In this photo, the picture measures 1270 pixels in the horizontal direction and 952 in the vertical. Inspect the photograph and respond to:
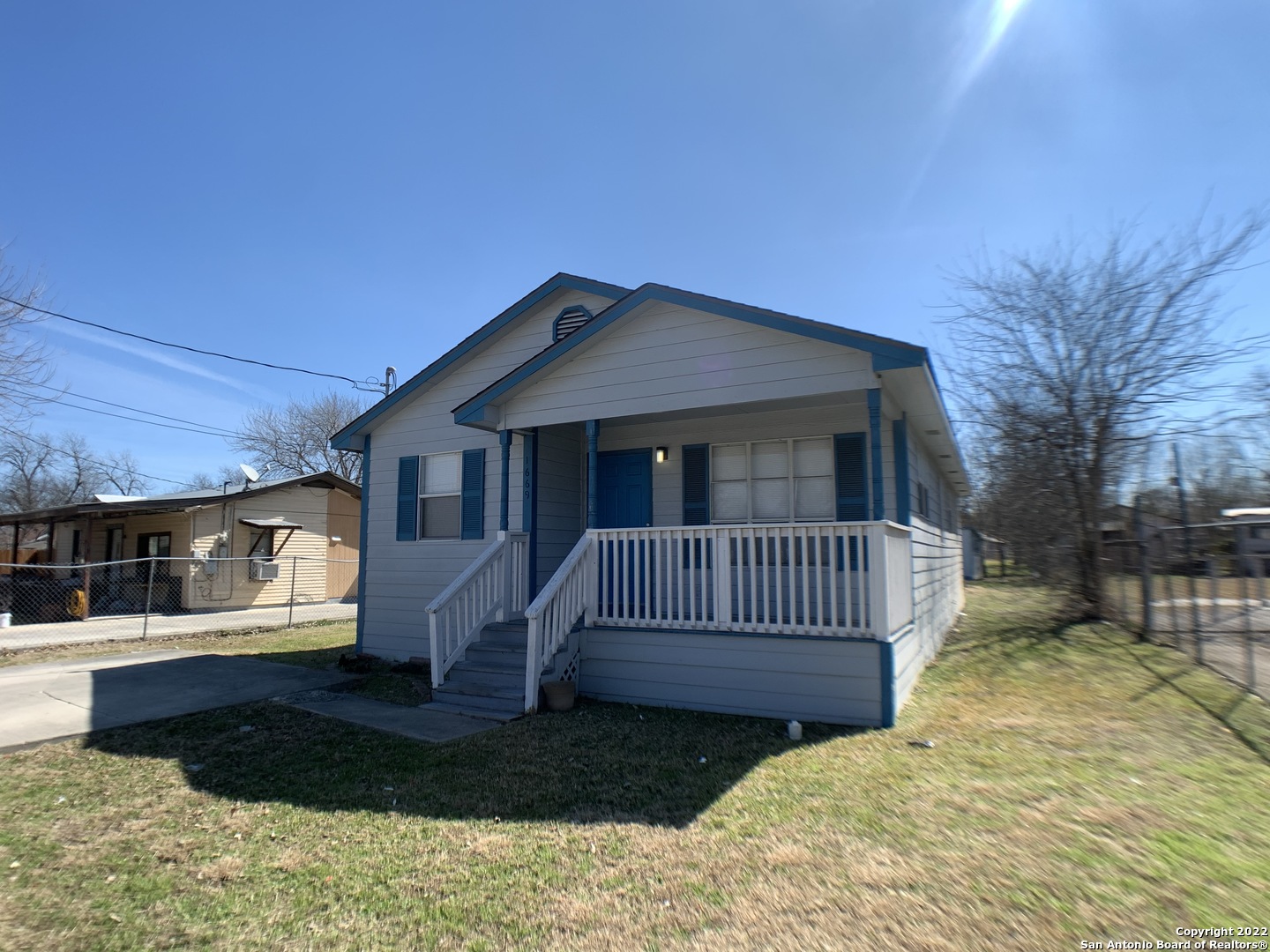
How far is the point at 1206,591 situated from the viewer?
9656 millimetres

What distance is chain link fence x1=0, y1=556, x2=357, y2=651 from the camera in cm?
1362

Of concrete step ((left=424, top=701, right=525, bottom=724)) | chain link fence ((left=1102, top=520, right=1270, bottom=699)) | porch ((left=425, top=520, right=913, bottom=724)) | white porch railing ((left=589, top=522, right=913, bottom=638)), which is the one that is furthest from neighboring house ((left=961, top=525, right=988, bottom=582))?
concrete step ((left=424, top=701, right=525, bottom=724))

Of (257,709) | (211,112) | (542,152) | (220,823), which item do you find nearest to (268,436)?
(211,112)

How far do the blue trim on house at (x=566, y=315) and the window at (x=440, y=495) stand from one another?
2.34 meters

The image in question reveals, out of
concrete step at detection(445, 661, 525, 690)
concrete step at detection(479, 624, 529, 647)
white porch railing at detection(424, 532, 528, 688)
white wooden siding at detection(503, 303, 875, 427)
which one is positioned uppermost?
white wooden siding at detection(503, 303, 875, 427)

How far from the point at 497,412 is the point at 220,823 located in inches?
211

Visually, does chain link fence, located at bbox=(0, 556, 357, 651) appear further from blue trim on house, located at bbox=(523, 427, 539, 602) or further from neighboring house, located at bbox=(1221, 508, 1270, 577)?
neighboring house, located at bbox=(1221, 508, 1270, 577)

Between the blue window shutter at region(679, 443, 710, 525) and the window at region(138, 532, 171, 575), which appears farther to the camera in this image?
the window at region(138, 532, 171, 575)

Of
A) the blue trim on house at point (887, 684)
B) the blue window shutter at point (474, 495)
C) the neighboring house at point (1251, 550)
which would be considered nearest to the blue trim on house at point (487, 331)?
the blue window shutter at point (474, 495)

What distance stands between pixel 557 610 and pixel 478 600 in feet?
5.21

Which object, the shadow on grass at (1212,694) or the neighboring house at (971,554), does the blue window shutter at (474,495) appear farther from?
the neighboring house at (971,554)

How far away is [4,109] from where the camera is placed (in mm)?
11828

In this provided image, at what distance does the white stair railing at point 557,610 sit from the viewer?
6516 millimetres

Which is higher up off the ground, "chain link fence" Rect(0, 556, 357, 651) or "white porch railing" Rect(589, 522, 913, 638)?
"white porch railing" Rect(589, 522, 913, 638)
